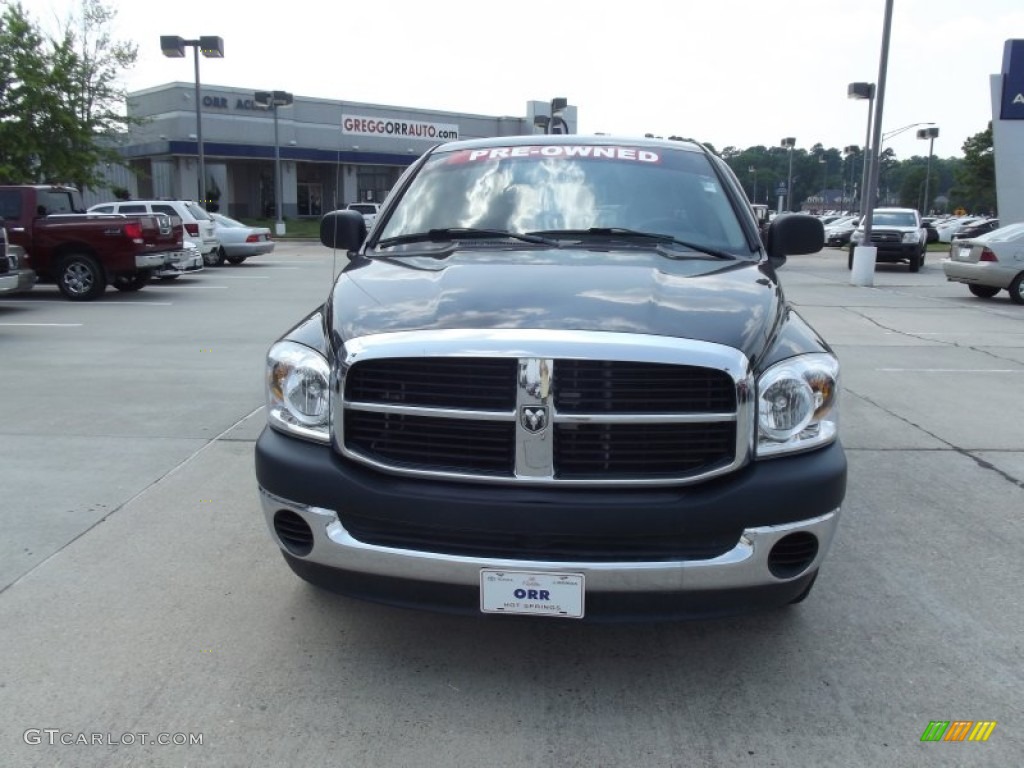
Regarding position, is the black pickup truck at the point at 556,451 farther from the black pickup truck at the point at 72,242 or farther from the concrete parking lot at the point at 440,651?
the black pickup truck at the point at 72,242

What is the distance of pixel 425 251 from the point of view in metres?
3.94

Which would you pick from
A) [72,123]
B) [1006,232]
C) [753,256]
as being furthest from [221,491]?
[72,123]

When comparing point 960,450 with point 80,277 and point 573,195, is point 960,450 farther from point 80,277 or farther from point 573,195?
point 80,277

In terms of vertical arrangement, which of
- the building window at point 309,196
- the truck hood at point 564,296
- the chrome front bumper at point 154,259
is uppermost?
the building window at point 309,196

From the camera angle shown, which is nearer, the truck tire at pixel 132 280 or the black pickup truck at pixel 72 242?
the black pickup truck at pixel 72 242

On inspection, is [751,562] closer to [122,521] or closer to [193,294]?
[122,521]

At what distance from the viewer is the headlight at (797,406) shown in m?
2.88

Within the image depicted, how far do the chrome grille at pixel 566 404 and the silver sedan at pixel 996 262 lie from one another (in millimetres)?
15408

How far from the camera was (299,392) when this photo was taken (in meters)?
3.08

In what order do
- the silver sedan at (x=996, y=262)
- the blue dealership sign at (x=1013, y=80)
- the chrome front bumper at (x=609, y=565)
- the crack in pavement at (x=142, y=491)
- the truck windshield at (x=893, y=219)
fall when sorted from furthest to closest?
the blue dealership sign at (x=1013, y=80) < the truck windshield at (x=893, y=219) < the silver sedan at (x=996, y=262) < the crack in pavement at (x=142, y=491) < the chrome front bumper at (x=609, y=565)

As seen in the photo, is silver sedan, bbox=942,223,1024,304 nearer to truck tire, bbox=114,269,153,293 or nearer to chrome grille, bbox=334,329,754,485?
truck tire, bbox=114,269,153,293

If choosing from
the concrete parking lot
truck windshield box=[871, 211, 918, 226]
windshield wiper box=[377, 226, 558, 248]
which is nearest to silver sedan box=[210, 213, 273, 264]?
truck windshield box=[871, 211, 918, 226]

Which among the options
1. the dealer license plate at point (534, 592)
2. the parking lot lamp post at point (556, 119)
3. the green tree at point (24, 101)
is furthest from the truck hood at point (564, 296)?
the green tree at point (24, 101)

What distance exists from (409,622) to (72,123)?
1013 inches
